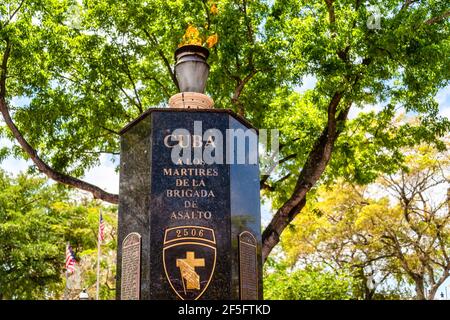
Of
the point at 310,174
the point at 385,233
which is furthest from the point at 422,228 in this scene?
the point at 310,174

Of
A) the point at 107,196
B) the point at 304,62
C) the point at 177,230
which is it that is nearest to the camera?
the point at 177,230

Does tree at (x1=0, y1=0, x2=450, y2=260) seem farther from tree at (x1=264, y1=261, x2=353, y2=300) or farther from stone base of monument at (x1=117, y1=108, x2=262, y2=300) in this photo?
tree at (x1=264, y1=261, x2=353, y2=300)

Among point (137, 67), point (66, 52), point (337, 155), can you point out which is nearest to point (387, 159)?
point (337, 155)

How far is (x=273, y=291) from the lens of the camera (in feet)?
70.9

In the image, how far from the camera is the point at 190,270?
22.0 feet

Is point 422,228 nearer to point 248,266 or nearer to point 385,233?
point 385,233

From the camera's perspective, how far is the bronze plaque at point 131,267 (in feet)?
22.5

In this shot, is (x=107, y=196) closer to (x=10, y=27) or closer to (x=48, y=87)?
(x=48, y=87)

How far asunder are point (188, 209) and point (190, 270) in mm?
743

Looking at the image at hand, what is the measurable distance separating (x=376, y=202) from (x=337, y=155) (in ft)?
37.0

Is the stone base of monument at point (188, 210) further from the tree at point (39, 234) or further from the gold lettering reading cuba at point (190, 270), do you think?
the tree at point (39, 234)

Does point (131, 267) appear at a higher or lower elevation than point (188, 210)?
lower

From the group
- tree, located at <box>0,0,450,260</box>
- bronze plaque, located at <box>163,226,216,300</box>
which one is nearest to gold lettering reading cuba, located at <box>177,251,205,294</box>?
bronze plaque, located at <box>163,226,216,300</box>

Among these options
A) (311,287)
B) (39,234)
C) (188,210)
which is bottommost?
(188,210)
